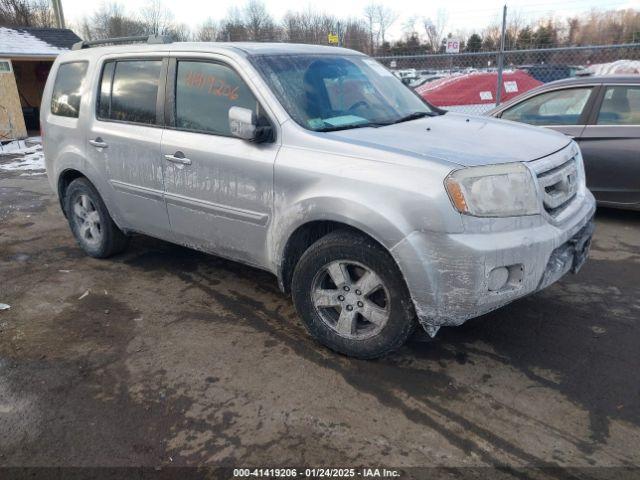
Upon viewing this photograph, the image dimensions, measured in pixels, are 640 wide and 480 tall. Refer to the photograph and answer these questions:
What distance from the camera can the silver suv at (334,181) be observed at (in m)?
2.79

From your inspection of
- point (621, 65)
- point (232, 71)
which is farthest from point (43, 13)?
point (232, 71)

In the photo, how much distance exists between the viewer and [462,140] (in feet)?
10.6

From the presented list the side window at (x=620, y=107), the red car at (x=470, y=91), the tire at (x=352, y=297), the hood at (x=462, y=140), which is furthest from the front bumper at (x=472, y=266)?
the red car at (x=470, y=91)

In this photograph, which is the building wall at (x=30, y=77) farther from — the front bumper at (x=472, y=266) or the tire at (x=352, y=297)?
the front bumper at (x=472, y=266)

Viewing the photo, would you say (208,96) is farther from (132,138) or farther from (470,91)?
(470,91)

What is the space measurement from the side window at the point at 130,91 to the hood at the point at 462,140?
171cm

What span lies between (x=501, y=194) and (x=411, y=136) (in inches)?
28.8

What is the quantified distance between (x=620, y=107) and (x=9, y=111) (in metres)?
14.7

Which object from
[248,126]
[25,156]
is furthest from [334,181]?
[25,156]

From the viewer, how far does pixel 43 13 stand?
42.2 m

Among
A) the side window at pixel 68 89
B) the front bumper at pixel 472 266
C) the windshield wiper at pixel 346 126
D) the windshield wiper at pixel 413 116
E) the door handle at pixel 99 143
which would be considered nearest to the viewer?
the front bumper at pixel 472 266

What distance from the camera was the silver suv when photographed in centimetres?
279

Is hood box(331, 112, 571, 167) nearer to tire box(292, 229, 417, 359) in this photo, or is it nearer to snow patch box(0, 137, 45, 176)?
tire box(292, 229, 417, 359)

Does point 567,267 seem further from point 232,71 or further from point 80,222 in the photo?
point 80,222
